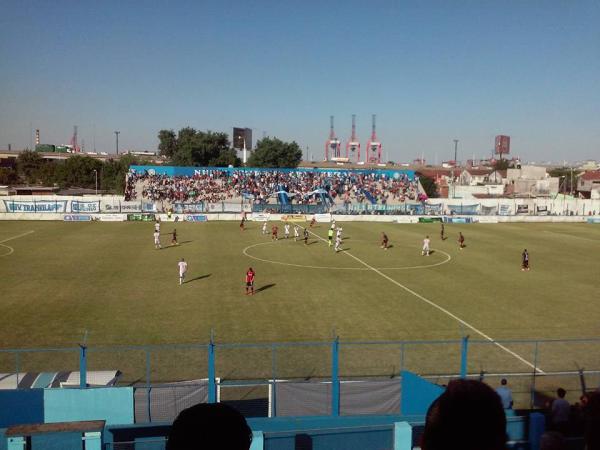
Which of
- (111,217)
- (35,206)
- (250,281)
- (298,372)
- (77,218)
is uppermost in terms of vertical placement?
(35,206)

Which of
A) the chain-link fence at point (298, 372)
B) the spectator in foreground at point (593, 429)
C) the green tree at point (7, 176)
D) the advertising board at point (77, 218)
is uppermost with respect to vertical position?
the green tree at point (7, 176)

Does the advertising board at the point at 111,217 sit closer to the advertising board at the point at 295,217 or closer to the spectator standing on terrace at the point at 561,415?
the advertising board at the point at 295,217

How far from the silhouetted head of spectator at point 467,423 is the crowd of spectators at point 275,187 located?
2637 inches

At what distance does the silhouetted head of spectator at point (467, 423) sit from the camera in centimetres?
213

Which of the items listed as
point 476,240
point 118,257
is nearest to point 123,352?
point 118,257

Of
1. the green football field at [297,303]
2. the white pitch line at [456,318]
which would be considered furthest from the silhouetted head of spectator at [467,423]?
the green football field at [297,303]

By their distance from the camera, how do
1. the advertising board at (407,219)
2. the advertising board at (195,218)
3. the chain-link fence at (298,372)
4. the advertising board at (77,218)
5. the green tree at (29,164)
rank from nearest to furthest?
the chain-link fence at (298,372) < the advertising board at (77,218) < the advertising board at (195,218) < the advertising board at (407,219) < the green tree at (29,164)

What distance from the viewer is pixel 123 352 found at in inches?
671

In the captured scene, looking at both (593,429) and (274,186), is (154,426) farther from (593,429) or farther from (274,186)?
(274,186)

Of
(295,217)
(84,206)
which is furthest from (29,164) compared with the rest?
(295,217)

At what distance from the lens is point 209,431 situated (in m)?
2.13

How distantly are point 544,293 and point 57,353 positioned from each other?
22686mm

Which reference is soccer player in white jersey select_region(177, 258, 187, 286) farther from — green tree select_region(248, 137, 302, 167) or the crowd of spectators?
green tree select_region(248, 137, 302, 167)

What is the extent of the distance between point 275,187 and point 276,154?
3200cm
